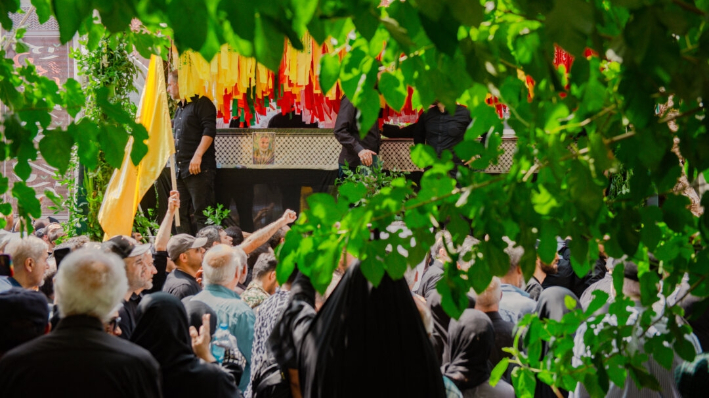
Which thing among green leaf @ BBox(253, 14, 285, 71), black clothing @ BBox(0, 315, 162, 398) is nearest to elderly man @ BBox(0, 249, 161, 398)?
black clothing @ BBox(0, 315, 162, 398)

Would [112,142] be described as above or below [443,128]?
below

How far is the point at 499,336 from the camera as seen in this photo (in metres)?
4.70

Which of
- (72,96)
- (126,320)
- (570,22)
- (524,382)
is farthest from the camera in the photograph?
(126,320)

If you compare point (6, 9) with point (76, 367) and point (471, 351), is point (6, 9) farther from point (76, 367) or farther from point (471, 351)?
point (471, 351)

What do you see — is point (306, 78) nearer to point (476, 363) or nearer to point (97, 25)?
point (476, 363)

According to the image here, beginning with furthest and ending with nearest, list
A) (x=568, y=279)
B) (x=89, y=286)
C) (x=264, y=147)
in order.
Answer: (x=264, y=147) < (x=568, y=279) < (x=89, y=286)

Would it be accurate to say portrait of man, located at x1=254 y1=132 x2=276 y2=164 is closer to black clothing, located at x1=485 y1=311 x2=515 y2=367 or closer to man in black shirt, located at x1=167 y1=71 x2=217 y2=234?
man in black shirt, located at x1=167 y1=71 x2=217 y2=234

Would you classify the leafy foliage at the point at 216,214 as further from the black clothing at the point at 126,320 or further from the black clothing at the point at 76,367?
the black clothing at the point at 76,367

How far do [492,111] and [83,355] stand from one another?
173 cm

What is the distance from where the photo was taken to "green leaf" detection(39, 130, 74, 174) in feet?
6.90

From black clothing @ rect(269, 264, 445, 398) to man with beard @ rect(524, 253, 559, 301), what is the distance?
2.65 metres

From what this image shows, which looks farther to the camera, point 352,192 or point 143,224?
point 143,224

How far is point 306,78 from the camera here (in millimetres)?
9586

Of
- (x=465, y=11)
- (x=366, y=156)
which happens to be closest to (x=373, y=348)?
(x=465, y=11)
